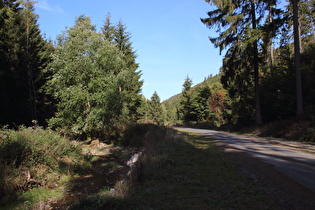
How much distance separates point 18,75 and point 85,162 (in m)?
17.0

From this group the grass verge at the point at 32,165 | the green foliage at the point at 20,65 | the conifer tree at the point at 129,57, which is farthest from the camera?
the conifer tree at the point at 129,57

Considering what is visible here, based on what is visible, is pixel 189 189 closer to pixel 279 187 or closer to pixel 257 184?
pixel 257 184

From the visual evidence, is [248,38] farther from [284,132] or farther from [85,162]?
[85,162]

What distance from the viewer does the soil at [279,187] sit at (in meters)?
3.87

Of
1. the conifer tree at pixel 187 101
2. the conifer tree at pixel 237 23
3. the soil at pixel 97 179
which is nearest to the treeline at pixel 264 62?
the conifer tree at pixel 237 23

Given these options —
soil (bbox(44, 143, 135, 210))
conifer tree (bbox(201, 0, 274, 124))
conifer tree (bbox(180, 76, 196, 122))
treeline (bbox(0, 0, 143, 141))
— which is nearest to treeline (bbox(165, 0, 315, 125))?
conifer tree (bbox(201, 0, 274, 124))

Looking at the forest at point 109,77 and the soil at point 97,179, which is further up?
the forest at point 109,77

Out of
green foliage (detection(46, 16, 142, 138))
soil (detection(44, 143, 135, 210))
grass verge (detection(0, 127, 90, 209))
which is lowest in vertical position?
soil (detection(44, 143, 135, 210))

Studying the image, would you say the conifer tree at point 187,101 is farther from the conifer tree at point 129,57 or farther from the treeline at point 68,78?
the treeline at point 68,78

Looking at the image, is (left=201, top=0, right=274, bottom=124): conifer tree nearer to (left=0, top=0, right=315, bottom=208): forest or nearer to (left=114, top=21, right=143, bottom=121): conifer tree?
(left=0, top=0, right=315, bottom=208): forest

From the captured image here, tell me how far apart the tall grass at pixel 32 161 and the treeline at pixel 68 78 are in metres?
5.15

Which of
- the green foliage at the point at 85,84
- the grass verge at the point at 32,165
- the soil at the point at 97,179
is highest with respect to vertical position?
the green foliage at the point at 85,84

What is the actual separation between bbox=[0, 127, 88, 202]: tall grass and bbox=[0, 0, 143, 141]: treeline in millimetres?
5146

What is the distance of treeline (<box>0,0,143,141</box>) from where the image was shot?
16.3 metres
